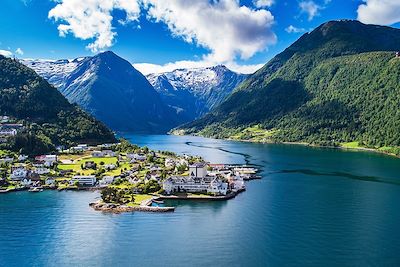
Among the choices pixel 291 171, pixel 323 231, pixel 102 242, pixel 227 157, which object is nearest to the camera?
pixel 102 242

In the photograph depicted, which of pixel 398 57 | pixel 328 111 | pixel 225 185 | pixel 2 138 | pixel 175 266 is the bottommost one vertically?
pixel 175 266

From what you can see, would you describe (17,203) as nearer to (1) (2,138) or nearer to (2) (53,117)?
(1) (2,138)

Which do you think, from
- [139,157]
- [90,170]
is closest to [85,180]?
[90,170]

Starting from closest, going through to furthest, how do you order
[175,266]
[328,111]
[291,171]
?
1. [175,266]
2. [291,171]
3. [328,111]

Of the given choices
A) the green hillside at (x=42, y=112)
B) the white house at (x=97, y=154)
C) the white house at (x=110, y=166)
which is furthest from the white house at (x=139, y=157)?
the green hillside at (x=42, y=112)


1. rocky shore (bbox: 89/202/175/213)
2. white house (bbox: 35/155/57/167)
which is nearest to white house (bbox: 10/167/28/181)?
white house (bbox: 35/155/57/167)

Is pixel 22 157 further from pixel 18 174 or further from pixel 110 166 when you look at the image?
pixel 110 166

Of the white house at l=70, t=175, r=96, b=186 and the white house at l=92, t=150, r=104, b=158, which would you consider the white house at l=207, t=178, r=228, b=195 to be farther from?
the white house at l=92, t=150, r=104, b=158

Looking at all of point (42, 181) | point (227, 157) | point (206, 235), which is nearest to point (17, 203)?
point (42, 181)
